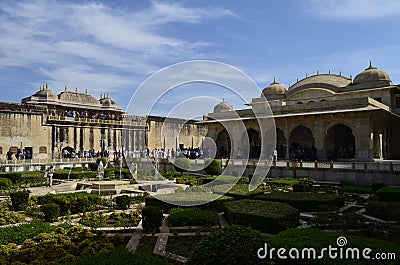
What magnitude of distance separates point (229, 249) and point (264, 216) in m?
4.29

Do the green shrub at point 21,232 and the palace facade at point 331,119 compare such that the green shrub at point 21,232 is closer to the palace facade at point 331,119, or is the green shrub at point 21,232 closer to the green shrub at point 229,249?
the green shrub at point 229,249

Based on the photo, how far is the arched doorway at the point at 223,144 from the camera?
33.0 metres

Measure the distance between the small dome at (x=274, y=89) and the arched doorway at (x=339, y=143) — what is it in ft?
28.6

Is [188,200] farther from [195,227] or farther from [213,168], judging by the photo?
[213,168]

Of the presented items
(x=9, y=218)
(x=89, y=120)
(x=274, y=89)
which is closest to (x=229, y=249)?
(x=9, y=218)

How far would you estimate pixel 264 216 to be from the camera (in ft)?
27.1

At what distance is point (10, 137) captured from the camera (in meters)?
30.1

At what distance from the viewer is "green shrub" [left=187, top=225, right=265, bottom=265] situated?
163 inches

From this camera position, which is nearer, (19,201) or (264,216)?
(264,216)

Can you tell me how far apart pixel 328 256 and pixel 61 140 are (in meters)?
32.9

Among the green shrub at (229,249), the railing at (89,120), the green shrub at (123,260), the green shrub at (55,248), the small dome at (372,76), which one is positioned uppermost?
the small dome at (372,76)

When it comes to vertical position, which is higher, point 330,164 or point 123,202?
point 330,164

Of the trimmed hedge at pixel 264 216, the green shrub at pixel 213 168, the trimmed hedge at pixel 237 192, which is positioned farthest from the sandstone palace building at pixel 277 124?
the trimmed hedge at pixel 264 216

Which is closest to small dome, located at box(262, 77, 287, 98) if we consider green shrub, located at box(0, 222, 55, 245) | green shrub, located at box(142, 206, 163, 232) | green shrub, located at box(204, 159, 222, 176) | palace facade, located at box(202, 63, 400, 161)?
palace facade, located at box(202, 63, 400, 161)
